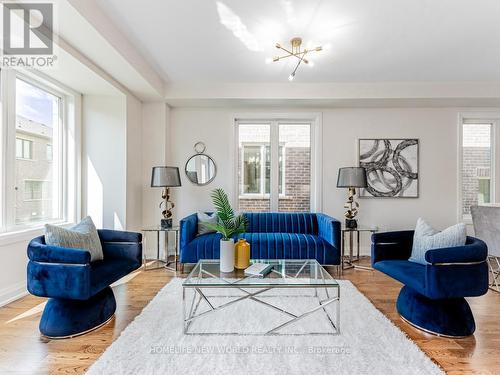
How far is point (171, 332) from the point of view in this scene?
1972mm

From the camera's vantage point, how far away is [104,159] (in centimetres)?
370

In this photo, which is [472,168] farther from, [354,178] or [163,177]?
[163,177]

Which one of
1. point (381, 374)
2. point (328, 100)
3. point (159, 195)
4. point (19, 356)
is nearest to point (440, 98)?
point (328, 100)

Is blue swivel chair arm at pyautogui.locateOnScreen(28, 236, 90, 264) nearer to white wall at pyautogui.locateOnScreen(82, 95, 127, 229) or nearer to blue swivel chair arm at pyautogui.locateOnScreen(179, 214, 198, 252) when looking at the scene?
blue swivel chair arm at pyautogui.locateOnScreen(179, 214, 198, 252)

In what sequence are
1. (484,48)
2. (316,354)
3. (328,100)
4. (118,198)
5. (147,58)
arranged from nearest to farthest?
(316,354)
(484,48)
(147,58)
(118,198)
(328,100)

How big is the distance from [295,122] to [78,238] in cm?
339

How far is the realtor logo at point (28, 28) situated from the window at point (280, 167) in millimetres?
2632

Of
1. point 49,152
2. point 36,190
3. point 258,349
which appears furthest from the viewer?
point 49,152

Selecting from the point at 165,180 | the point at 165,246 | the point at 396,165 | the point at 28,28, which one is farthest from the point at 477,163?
the point at 28,28

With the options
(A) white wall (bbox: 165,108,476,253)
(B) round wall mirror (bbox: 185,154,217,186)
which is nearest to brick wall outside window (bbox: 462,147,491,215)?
(A) white wall (bbox: 165,108,476,253)

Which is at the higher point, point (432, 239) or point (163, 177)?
point (163, 177)

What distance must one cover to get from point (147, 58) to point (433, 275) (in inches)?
139

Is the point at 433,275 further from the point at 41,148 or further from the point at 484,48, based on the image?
the point at 41,148

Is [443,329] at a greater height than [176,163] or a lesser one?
lesser
